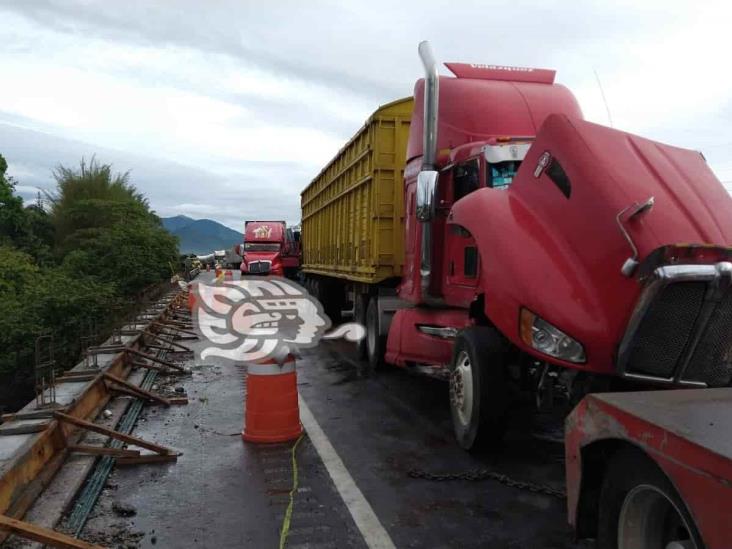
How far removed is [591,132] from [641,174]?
48 cm

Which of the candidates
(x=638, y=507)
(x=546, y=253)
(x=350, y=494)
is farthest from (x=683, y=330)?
(x=350, y=494)

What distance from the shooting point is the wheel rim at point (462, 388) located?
5.52 meters

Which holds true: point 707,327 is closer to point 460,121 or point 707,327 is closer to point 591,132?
point 591,132

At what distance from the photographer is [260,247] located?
32.8 m

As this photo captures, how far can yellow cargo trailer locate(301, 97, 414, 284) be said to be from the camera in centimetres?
916

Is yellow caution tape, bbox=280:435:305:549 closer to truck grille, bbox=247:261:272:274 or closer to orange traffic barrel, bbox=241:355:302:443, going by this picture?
orange traffic barrel, bbox=241:355:302:443

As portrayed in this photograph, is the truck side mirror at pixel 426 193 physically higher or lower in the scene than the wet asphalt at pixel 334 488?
higher

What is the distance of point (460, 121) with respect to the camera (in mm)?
7188

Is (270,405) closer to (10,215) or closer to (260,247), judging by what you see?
(260,247)

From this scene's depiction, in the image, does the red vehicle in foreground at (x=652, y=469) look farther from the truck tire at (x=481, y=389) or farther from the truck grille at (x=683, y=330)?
the truck tire at (x=481, y=389)

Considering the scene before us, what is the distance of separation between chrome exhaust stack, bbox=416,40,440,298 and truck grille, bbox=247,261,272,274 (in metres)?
24.9

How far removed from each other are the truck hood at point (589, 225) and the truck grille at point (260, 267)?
89.0 feet

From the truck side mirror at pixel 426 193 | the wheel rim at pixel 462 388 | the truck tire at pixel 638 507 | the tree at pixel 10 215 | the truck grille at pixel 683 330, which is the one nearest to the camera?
the truck tire at pixel 638 507

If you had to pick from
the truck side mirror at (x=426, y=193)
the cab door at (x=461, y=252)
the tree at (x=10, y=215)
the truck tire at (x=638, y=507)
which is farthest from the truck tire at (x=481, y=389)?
the tree at (x=10, y=215)
